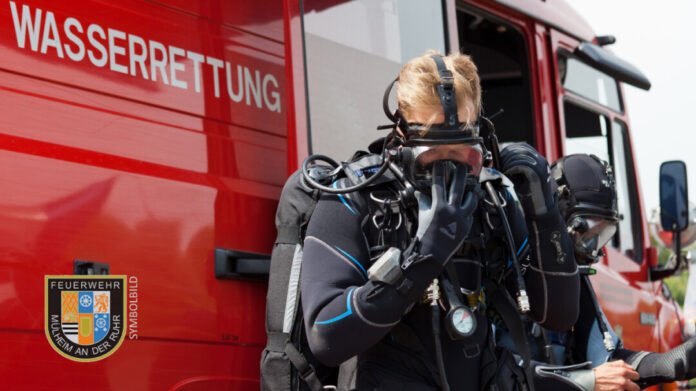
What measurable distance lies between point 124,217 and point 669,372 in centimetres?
192

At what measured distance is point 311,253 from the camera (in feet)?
7.31

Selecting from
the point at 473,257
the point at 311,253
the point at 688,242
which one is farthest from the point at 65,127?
the point at 688,242

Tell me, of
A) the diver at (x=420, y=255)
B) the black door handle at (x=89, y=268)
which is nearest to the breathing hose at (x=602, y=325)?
the diver at (x=420, y=255)

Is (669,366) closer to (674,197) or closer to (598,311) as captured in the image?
(598,311)

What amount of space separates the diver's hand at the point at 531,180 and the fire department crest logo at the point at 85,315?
113cm

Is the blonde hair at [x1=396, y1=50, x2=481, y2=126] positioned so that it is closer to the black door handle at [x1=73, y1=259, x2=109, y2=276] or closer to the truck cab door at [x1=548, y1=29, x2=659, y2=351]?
the black door handle at [x1=73, y1=259, x2=109, y2=276]

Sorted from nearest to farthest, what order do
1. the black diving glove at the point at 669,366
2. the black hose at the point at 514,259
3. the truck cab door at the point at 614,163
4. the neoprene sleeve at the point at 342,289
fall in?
the neoprene sleeve at the point at 342,289 < the black hose at the point at 514,259 < the black diving glove at the point at 669,366 < the truck cab door at the point at 614,163

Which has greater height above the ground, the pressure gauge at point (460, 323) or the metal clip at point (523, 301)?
the metal clip at point (523, 301)

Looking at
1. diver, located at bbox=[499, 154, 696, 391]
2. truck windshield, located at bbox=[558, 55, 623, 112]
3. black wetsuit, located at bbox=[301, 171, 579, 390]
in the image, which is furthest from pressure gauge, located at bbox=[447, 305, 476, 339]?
truck windshield, located at bbox=[558, 55, 623, 112]

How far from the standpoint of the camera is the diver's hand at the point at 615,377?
2.91 m

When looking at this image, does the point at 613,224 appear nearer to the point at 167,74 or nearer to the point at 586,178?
the point at 586,178

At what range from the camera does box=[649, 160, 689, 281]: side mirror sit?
488cm

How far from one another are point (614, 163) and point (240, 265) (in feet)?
10.0

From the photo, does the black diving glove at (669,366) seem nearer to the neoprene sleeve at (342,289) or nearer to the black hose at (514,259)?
Result: the black hose at (514,259)
